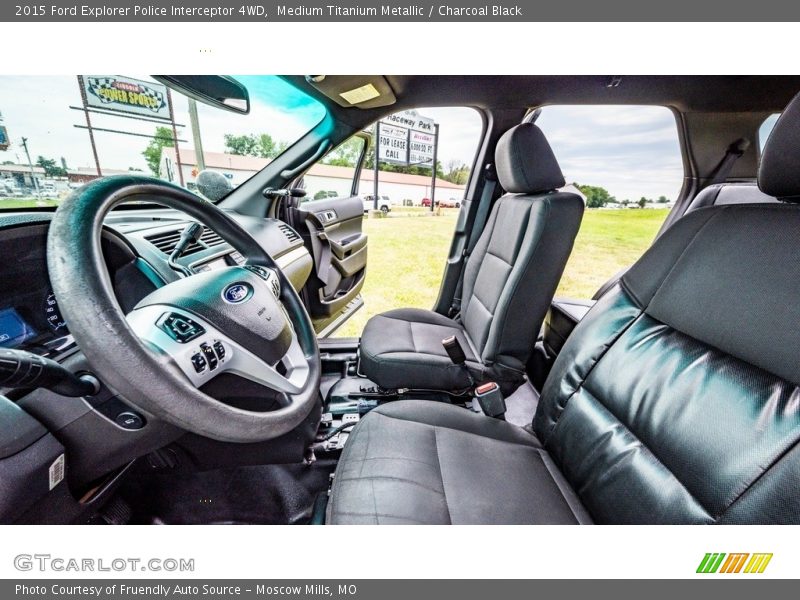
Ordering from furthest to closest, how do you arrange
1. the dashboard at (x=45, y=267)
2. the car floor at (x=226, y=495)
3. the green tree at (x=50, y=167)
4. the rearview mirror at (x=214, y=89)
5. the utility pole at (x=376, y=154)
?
1. the utility pole at (x=376, y=154)
2. the rearview mirror at (x=214, y=89)
3. the car floor at (x=226, y=495)
4. the green tree at (x=50, y=167)
5. the dashboard at (x=45, y=267)

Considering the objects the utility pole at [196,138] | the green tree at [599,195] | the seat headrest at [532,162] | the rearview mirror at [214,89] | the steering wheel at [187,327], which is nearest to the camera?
the steering wheel at [187,327]

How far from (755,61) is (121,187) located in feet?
4.04

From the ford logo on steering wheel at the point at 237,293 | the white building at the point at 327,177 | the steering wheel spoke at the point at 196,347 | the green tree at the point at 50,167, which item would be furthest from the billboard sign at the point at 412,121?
the steering wheel spoke at the point at 196,347

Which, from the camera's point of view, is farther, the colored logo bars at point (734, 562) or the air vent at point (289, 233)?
the air vent at point (289, 233)

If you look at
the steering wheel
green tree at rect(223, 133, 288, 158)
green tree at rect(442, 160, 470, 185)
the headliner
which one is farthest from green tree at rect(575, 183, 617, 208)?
the steering wheel

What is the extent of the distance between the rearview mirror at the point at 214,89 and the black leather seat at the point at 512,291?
41.0 inches

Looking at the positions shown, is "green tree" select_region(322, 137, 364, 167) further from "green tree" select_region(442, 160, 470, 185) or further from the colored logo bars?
the colored logo bars

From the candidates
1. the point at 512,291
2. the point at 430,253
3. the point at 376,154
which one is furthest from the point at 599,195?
the point at 430,253

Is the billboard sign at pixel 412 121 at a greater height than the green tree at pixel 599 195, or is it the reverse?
the billboard sign at pixel 412 121

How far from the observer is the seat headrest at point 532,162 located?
1.33 meters

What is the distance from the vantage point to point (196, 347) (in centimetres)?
59

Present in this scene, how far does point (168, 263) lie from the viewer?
3.11ft

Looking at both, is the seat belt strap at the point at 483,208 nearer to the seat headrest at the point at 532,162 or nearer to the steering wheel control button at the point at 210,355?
the seat headrest at the point at 532,162

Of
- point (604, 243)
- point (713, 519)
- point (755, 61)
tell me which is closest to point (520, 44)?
point (755, 61)
